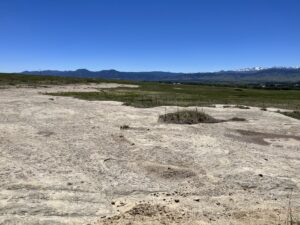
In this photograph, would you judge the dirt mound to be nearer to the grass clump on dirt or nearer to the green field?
the grass clump on dirt

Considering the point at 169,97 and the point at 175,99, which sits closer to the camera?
the point at 175,99

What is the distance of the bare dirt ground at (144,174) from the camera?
10453 millimetres

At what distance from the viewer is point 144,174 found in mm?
14109

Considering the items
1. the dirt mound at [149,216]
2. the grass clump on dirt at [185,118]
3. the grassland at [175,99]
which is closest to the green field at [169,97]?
the grassland at [175,99]

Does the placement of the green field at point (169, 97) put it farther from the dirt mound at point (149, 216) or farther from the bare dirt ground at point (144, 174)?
the dirt mound at point (149, 216)

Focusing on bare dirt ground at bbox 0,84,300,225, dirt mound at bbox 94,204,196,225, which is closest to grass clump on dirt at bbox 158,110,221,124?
bare dirt ground at bbox 0,84,300,225

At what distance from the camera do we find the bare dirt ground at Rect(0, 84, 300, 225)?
1045 centimetres

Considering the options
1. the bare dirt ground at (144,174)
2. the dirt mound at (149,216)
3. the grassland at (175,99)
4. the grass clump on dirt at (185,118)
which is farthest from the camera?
the grassland at (175,99)

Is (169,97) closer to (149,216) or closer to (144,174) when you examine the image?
(144,174)

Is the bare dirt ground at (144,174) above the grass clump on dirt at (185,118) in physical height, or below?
Result: below

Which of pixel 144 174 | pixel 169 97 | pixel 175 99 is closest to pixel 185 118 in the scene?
pixel 144 174

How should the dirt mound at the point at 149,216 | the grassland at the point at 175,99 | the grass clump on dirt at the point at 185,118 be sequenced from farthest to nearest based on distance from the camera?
1. the grassland at the point at 175,99
2. the grass clump on dirt at the point at 185,118
3. the dirt mound at the point at 149,216

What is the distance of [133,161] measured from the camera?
52.0 ft

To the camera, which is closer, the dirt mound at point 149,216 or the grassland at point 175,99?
the dirt mound at point 149,216
